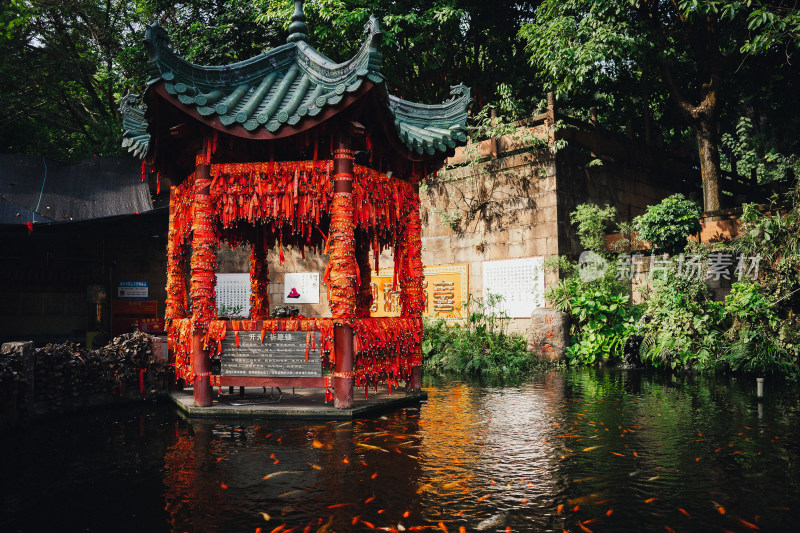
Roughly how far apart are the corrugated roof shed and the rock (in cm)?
1048

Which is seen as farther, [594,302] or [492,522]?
[594,302]

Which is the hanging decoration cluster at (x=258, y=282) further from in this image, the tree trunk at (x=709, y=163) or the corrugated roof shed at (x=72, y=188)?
the tree trunk at (x=709, y=163)

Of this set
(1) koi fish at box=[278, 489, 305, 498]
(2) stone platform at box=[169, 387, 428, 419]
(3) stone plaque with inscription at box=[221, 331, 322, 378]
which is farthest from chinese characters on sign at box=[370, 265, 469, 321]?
(1) koi fish at box=[278, 489, 305, 498]

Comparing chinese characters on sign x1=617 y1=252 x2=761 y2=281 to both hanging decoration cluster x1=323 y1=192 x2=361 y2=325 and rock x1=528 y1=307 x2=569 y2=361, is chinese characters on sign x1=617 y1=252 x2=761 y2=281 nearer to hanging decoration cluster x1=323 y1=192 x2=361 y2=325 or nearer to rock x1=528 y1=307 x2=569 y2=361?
rock x1=528 y1=307 x2=569 y2=361

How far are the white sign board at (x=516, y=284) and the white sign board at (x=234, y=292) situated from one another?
7491 millimetres

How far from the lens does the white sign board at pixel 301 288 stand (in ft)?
64.6

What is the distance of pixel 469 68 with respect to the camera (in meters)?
22.6

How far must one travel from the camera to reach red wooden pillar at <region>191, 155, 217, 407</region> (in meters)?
8.04

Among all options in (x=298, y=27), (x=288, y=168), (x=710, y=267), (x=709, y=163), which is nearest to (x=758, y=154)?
(x=709, y=163)

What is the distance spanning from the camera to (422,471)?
5.29 m

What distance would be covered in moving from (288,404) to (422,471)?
3.68 meters

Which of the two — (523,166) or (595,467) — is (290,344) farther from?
(523,166)

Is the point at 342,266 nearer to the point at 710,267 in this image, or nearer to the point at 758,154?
the point at 710,267

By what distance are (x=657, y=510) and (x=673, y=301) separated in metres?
9.86
